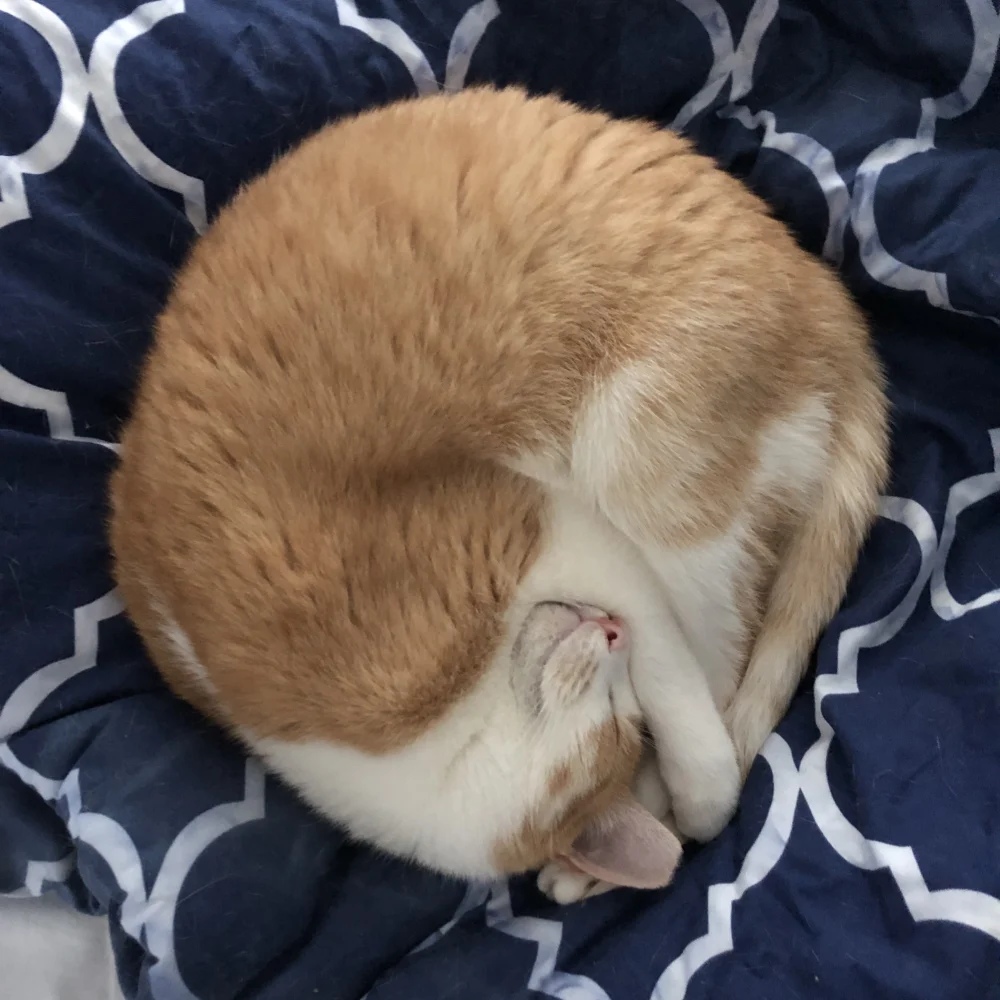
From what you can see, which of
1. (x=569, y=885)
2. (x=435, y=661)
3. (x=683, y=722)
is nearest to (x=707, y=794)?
(x=683, y=722)

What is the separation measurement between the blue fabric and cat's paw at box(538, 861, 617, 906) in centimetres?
2

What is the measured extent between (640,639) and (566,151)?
0.57 metres

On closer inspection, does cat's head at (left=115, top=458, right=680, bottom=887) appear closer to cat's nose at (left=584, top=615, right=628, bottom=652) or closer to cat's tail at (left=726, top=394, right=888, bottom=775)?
cat's nose at (left=584, top=615, right=628, bottom=652)

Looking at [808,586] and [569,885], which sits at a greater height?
[808,586]

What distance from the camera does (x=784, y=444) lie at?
1188 mm

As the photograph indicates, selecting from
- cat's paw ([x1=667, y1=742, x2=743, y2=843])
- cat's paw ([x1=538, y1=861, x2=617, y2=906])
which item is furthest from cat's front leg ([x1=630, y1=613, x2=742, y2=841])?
cat's paw ([x1=538, y1=861, x2=617, y2=906])

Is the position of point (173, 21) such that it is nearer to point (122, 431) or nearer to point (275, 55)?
point (275, 55)

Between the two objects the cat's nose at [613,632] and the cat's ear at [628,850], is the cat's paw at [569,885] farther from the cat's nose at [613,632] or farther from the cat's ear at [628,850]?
the cat's nose at [613,632]

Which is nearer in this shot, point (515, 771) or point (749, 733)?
point (515, 771)

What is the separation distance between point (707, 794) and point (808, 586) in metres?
0.28

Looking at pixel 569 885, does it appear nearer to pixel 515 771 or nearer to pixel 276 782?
pixel 515 771

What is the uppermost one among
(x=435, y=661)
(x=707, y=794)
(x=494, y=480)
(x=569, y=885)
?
(x=494, y=480)

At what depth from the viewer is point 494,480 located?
1.14 metres

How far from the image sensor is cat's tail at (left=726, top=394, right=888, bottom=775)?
1.21 meters
